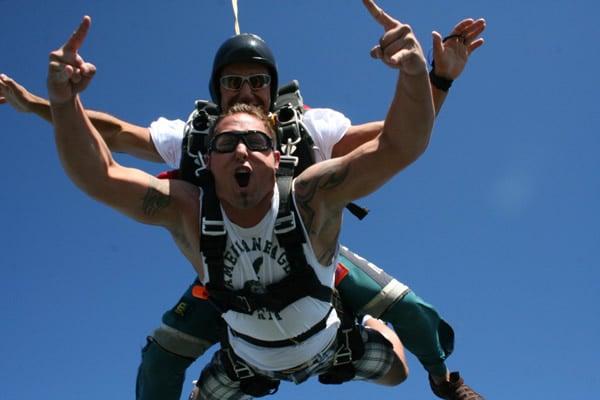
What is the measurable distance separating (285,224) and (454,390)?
7.03 ft

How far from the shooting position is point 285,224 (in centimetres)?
407

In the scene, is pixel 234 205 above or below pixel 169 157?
below

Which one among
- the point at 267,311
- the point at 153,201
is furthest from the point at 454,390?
the point at 153,201

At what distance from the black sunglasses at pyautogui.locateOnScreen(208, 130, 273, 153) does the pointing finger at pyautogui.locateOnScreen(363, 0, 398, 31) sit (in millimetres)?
993

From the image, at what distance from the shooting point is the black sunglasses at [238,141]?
4.17 metres

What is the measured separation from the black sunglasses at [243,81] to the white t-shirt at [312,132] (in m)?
0.41

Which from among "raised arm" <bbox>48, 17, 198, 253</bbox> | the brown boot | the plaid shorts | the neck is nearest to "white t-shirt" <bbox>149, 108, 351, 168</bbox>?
the neck

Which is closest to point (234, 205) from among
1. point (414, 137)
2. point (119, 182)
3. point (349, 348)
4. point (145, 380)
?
point (119, 182)

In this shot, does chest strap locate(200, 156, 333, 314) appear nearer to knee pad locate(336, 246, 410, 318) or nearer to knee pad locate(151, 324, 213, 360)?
knee pad locate(336, 246, 410, 318)

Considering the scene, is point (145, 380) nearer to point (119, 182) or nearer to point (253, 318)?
point (253, 318)

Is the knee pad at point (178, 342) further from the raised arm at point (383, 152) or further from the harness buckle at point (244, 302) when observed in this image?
the raised arm at point (383, 152)

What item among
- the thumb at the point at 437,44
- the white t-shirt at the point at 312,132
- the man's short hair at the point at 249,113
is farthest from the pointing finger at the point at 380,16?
the white t-shirt at the point at 312,132

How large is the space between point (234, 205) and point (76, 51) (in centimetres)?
125

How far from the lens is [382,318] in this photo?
201 inches
